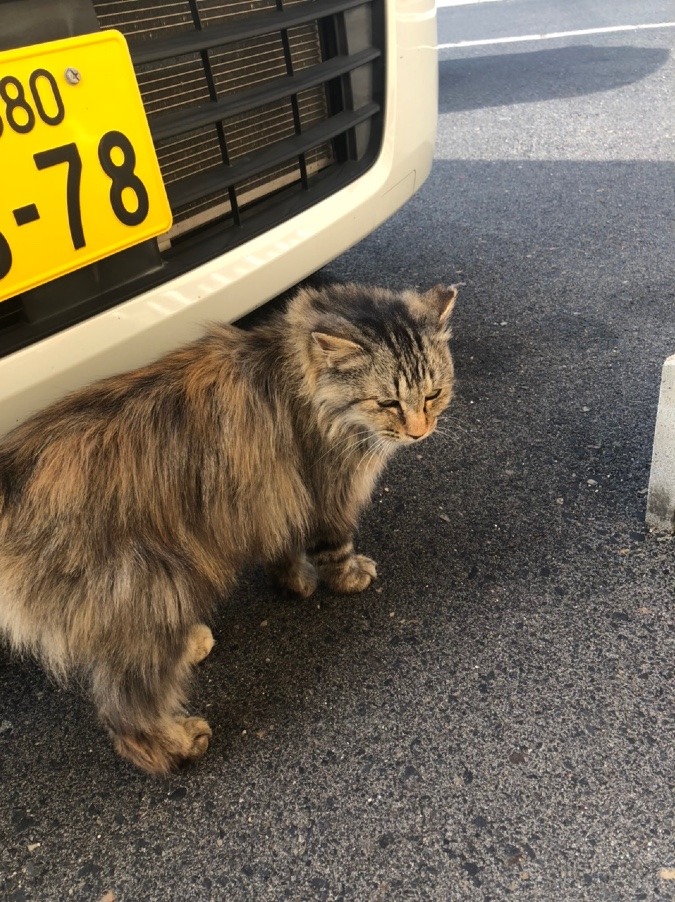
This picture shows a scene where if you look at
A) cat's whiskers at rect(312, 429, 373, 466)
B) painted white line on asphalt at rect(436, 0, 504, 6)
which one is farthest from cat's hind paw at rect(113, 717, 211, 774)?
painted white line on asphalt at rect(436, 0, 504, 6)

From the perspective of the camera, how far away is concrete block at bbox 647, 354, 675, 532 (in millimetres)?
1675

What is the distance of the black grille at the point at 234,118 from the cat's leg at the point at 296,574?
704 millimetres

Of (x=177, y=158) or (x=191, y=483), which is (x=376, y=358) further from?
(x=177, y=158)

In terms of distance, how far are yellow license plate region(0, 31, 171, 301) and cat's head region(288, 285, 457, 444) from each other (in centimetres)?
43

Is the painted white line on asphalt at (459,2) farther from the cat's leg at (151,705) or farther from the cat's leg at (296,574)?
the cat's leg at (151,705)

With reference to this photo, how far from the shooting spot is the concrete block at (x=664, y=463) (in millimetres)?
1675

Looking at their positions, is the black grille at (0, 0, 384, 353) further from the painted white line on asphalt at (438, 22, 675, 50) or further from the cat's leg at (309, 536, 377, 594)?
the painted white line on asphalt at (438, 22, 675, 50)

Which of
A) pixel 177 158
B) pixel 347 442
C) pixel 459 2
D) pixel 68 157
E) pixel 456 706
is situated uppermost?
pixel 68 157

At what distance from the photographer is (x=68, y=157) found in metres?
1.41

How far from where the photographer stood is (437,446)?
2268mm

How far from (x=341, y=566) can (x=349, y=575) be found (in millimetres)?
33

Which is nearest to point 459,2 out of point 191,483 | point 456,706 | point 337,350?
point 337,350

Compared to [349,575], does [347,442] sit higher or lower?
higher

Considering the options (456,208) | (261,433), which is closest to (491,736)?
(261,433)
